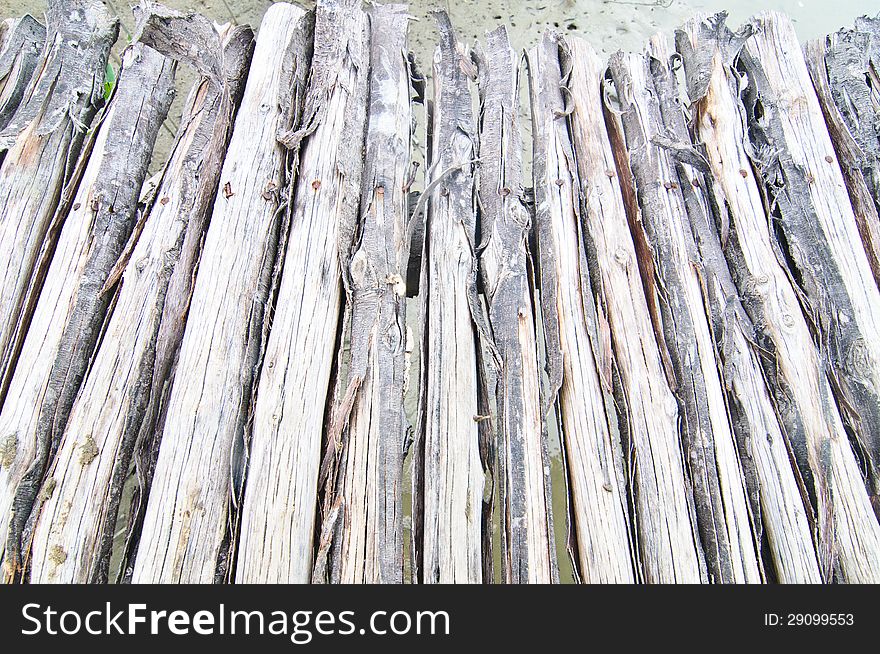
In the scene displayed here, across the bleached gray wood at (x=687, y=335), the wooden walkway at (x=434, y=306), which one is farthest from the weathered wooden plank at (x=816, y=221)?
the bleached gray wood at (x=687, y=335)

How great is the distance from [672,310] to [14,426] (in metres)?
1.56

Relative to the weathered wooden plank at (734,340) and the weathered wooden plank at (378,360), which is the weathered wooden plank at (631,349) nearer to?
the weathered wooden plank at (734,340)

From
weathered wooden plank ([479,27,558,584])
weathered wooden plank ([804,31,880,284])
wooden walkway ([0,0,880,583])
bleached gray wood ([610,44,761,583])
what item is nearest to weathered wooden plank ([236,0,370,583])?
wooden walkway ([0,0,880,583])

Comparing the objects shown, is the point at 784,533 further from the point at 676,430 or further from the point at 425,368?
the point at 425,368

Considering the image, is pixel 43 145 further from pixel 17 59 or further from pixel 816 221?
pixel 816 221

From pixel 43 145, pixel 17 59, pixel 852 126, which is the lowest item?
pixel 43 145

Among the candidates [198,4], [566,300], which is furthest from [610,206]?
[198,4]

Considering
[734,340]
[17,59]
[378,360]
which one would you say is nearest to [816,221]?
[734,340]

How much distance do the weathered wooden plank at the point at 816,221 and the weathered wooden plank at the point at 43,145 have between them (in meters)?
1.97

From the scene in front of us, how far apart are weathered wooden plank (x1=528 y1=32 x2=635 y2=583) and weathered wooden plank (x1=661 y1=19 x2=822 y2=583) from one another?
0.31 metres

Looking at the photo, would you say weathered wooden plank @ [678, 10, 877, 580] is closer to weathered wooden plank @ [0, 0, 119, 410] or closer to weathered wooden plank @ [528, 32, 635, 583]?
weathered wooden plank @ [528, 32, 635, 583]

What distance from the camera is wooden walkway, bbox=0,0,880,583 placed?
4.36ft

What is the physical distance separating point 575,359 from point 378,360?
19.0 inches

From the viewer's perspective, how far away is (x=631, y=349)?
5.03 ft
